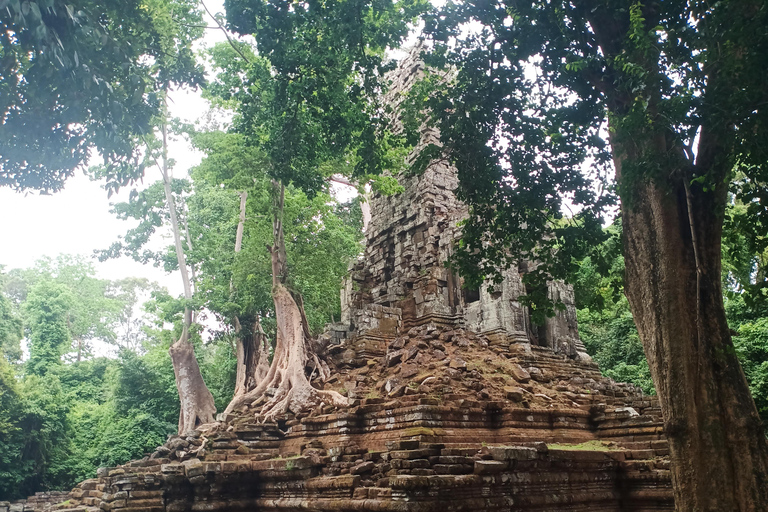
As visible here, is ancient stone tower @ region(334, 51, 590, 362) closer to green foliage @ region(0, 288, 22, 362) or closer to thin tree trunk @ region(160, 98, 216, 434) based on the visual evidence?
thin tree trunk @ region(160, 98, 216, 434)

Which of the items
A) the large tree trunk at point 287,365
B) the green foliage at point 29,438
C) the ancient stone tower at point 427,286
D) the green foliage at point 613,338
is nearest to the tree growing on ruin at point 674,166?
the ancient stone tower at point 427,286

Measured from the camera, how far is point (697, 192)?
560cm

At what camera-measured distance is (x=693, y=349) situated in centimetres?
528

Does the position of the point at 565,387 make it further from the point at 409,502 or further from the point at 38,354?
the point at 38,354

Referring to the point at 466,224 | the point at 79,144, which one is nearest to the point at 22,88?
the point at 79,144

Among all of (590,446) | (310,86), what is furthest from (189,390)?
(590,446)

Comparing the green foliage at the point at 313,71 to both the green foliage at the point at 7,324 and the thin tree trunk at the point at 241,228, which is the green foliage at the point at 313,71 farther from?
the green foliage at the point at 7,324

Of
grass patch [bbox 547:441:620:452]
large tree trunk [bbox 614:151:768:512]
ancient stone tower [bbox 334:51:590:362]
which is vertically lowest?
grass patch [bbox 547:441:620:452]

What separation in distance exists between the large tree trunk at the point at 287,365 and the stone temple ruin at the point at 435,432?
0.26 meters

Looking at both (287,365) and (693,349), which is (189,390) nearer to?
(287,365)

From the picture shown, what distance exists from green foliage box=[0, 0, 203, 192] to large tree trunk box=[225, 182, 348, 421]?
433cm

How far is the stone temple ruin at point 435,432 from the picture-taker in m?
7.37

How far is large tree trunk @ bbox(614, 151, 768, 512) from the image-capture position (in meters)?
4.98

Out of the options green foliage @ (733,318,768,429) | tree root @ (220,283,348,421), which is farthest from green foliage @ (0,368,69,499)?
green foliage @ (733,318,768,429)
